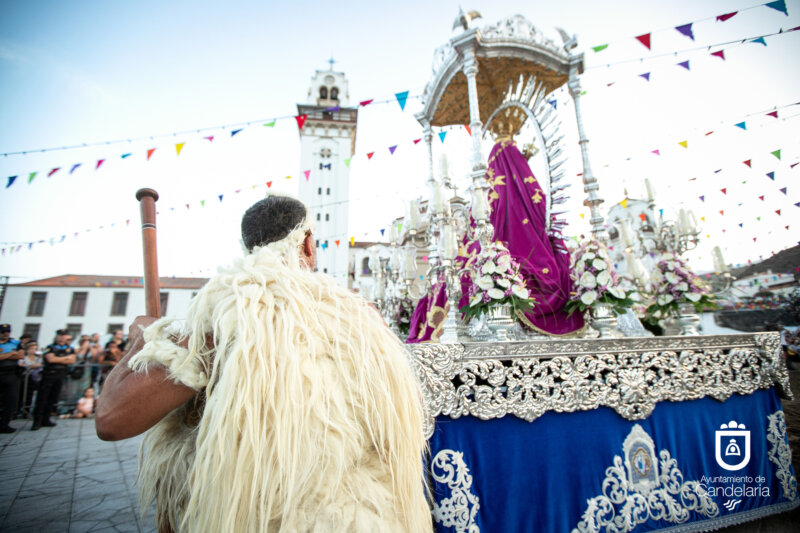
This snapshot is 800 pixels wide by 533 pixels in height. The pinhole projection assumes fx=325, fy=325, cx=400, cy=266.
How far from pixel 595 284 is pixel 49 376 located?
8.38 meters

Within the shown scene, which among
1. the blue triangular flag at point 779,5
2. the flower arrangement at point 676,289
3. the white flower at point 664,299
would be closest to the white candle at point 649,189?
the flower arrangement at point 676,289

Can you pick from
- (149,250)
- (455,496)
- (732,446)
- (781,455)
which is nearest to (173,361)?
(149,250)

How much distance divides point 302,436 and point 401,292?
13.3 ft

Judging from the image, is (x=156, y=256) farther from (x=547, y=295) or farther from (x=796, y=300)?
(x=796, y=300)

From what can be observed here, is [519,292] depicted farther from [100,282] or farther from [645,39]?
[100,282]

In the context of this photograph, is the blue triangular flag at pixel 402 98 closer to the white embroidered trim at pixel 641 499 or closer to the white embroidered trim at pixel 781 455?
the white embroidered trim at pixel 641 499

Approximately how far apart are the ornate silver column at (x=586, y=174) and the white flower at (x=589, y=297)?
2.96 ft

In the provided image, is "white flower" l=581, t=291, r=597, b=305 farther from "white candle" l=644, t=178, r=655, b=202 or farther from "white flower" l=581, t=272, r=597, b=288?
"white candle" l=644, t=178, r=655, b=202

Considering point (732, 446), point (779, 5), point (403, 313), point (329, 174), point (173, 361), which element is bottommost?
point (732, 446)

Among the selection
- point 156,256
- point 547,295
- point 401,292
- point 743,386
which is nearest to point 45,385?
point 401,292

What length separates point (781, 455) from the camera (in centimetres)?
229

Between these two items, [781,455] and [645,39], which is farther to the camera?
[645,39]

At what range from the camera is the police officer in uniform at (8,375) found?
4.96 m

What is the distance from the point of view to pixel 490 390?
1793mm
